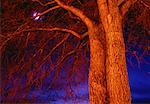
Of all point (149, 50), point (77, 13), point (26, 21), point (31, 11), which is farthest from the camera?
point (149, 50)

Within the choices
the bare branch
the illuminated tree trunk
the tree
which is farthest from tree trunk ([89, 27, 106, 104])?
the bare branch

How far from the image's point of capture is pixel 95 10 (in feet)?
33.4

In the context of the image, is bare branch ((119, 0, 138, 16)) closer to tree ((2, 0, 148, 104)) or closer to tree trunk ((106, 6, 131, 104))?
tree ((2, 0, 148, 104))

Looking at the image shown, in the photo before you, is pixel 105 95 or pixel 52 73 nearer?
pixel 105 95

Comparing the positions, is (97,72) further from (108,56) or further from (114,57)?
(114,57)

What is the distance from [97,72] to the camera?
8.66 meters

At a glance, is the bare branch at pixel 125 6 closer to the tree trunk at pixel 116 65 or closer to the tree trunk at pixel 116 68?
the tree trunk at pixel 116 65

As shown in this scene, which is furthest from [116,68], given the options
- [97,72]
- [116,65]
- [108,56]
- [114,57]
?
[97,72]

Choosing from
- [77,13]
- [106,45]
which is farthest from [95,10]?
[106,45]

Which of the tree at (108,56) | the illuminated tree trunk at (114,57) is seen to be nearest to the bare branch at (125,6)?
the tree at (108,56)

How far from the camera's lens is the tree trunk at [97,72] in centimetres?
855

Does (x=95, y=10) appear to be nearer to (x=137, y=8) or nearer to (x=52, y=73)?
(x=137, y=8)

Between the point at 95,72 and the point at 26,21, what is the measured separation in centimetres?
260

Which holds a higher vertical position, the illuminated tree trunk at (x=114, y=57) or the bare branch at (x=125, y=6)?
the bare branch at (x=125, y=6)
